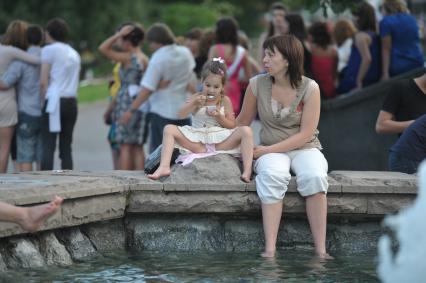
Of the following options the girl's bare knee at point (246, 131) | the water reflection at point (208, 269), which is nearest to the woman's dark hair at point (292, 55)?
the girl's bare knee at point (246, 131)

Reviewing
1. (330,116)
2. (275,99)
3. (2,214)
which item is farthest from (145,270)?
(330,116)

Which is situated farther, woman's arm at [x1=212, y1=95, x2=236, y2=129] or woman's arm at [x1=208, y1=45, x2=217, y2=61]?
woman's arm at [x1=208, y1=45, x2=217, y2=61]

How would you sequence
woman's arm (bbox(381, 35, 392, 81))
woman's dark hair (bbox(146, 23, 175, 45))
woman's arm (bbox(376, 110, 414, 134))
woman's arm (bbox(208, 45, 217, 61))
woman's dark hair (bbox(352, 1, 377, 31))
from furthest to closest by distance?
woman's dark hair (bbox(352, 1, 377, 31)), woman's arm (bbox(381, 35, 392, 81)), woman's arm (bbox(208, 45, 217, 61)), woman's dark hair (bbox(146, 23, 175, 45)), woman's arm (bbox(376, 110, 414, 134))

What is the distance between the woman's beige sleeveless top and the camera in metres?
8.47

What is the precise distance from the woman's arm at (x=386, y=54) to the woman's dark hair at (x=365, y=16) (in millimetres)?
412

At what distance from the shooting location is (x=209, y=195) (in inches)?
314

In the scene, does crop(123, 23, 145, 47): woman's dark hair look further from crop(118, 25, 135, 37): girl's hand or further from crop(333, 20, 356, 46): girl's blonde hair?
crop(333, 20, 356, 46): girl's blonde hair

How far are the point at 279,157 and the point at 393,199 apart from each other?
83 centimetres

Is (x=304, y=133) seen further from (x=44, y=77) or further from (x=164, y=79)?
(x=44, y=77)

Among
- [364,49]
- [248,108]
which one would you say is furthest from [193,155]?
[364,49]

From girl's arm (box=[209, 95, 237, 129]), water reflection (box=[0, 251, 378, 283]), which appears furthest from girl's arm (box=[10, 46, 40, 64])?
water reflection (box=[0, 251, 378, 283])

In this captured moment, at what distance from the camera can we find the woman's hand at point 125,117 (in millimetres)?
12438

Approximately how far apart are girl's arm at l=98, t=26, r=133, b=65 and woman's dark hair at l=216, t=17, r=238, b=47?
3.24 feet

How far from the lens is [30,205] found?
7242 mm
